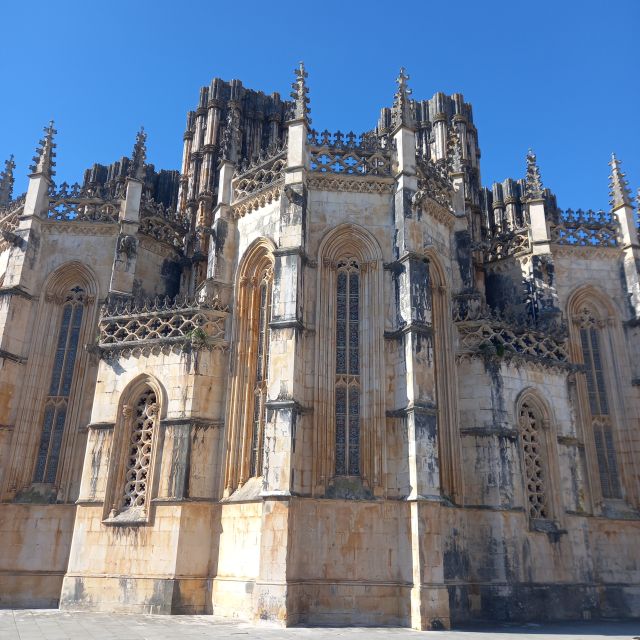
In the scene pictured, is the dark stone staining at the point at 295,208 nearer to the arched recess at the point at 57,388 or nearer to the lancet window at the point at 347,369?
the lancet window at the point at 347,369

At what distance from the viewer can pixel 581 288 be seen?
Answer: 24.6m

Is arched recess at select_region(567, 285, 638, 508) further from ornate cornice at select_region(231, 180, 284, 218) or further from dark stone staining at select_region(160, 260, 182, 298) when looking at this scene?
dark stone staining at select_region(160, 260, 182, 298)

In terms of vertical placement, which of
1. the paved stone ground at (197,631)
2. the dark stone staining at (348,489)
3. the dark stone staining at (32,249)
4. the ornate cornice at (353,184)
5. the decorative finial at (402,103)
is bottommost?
the paved stone ground at (197,631)

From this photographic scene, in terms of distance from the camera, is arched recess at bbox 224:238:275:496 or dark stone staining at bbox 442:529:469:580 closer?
dark stone staining at bbox 442:529:469:580

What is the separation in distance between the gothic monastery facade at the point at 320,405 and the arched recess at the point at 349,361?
0.22 ft

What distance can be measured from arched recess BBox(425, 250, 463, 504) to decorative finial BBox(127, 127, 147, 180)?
1176 centimetres

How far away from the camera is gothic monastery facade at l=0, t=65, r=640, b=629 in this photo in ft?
54.5

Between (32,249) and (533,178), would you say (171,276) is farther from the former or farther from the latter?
(533,178)

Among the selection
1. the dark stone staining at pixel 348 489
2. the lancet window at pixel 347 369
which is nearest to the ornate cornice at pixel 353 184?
the lancet window at pixel 347 369

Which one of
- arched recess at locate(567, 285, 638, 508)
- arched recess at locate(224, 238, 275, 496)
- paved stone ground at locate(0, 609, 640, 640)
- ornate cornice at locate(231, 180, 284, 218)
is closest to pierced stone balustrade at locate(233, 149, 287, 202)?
ornate cornice at locate(231, 180, 284, 218)

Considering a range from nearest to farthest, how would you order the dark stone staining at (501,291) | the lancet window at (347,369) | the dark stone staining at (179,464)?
the lancet window at (347,369), the dark stone staining at (179,464), the dark stone staining at (501,291)

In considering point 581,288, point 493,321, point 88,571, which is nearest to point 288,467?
point 88,571

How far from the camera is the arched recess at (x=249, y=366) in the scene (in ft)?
60.3

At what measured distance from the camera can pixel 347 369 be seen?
18.2 meters
